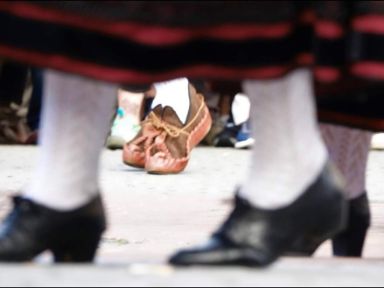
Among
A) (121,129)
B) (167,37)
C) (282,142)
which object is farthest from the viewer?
(121,129)

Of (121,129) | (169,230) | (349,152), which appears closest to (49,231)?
(349,152)

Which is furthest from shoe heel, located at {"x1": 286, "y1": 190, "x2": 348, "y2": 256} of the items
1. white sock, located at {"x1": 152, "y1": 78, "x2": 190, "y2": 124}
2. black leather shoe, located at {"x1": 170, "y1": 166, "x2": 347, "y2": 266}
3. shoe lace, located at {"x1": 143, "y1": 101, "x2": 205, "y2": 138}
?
shoe lace, located at {"x1": 143, "y1": 101, "x2": 205, "y2": 138}

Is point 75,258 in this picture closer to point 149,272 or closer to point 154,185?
point 149,272

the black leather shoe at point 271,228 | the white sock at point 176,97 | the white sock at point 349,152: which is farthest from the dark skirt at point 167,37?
the white sock at point 176,97

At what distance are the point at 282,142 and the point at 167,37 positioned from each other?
0.24 m

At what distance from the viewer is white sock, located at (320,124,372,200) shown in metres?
2.72

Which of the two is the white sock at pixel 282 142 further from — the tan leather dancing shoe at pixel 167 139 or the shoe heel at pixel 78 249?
the tan leather dancing shoe at pixel 167 139

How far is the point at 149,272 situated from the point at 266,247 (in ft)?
0.58

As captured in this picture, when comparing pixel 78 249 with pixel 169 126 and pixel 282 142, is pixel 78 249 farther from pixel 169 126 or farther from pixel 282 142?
pixel 169 126

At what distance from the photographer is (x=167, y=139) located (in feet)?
20.1

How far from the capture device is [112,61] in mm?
1875

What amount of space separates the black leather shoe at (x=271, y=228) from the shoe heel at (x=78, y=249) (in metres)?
0.16

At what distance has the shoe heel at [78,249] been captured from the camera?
80.1 inches

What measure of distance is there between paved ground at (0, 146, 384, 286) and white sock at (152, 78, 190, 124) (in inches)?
11.5
